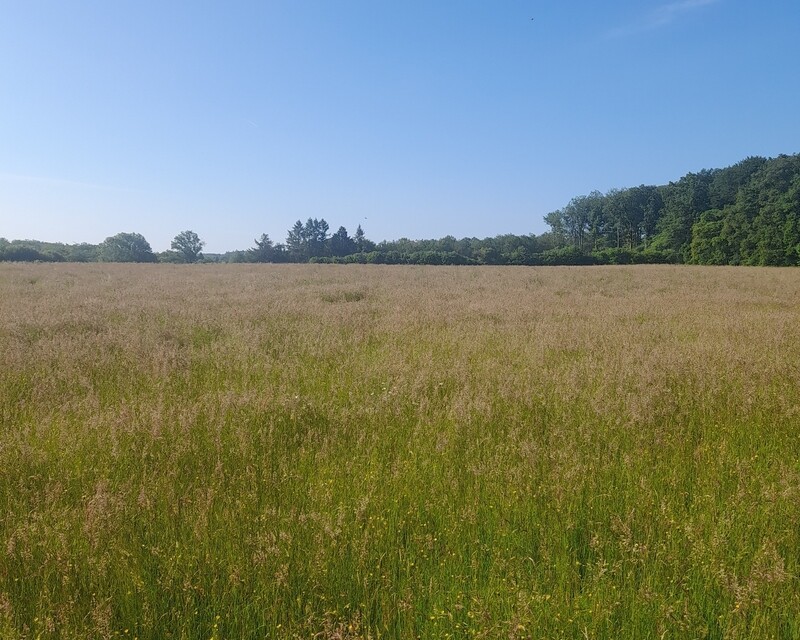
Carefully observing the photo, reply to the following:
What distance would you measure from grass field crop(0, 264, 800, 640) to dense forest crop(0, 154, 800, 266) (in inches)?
2132

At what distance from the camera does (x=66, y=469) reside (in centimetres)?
313

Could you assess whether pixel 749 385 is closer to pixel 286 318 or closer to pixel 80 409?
pixel 80 409

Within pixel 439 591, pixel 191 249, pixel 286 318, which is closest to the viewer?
pixel 439 591

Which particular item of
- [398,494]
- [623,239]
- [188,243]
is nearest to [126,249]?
[188,243]

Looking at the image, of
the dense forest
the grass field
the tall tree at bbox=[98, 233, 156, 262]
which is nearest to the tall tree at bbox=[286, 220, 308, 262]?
the dense forest

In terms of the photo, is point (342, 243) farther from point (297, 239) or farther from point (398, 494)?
point (398, 494)

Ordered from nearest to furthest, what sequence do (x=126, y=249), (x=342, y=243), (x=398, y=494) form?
(x=398, y=494), (x=126, y=249), (x=342, y=243)

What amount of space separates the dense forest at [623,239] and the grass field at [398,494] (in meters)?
54.2

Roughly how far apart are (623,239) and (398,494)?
10597 centimetres

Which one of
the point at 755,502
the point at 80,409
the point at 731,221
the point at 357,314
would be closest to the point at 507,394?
the point at 755,502

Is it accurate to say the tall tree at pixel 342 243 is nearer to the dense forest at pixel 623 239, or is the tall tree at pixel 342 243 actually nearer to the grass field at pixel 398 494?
the dense forest at pixel 623 239

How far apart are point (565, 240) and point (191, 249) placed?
3329 inches

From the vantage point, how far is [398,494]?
293 cm

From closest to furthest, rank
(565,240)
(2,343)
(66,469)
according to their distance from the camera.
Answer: (66,469)
(2,343)
(565,240)
